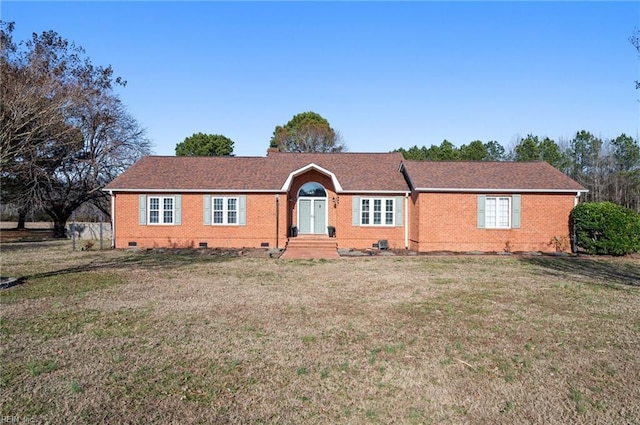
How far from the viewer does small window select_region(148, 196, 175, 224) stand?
20938mm

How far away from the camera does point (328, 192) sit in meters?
21.8

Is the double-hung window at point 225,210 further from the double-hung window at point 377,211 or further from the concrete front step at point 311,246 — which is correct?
the double-hung window at point 377,211

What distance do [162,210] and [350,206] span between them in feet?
31.6

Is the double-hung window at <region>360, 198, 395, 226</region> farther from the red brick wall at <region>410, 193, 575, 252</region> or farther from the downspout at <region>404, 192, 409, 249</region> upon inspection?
the red brick wall at <region>410, 193, 575, 252</region>

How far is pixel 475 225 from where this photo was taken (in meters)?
19.7

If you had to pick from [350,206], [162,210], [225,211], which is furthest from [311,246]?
[162,210]

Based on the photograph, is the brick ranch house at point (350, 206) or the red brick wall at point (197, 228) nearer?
the brick ranch house at point (350, 206)

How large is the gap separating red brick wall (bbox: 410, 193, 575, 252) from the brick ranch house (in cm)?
5

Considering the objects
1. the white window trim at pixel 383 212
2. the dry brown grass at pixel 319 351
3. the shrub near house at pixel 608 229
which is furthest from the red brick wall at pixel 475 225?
the dry brown grass at pixel 319 351

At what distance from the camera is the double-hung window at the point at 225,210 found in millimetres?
20875

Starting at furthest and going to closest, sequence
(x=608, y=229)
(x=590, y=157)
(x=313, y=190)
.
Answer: (x=590, y=157) < (x=313, y=190) < (x=608, y=229)

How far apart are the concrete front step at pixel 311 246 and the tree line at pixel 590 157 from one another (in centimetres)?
2994

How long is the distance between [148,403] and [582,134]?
5557 cm

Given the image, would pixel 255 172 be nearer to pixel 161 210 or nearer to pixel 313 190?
pixel 313 190
